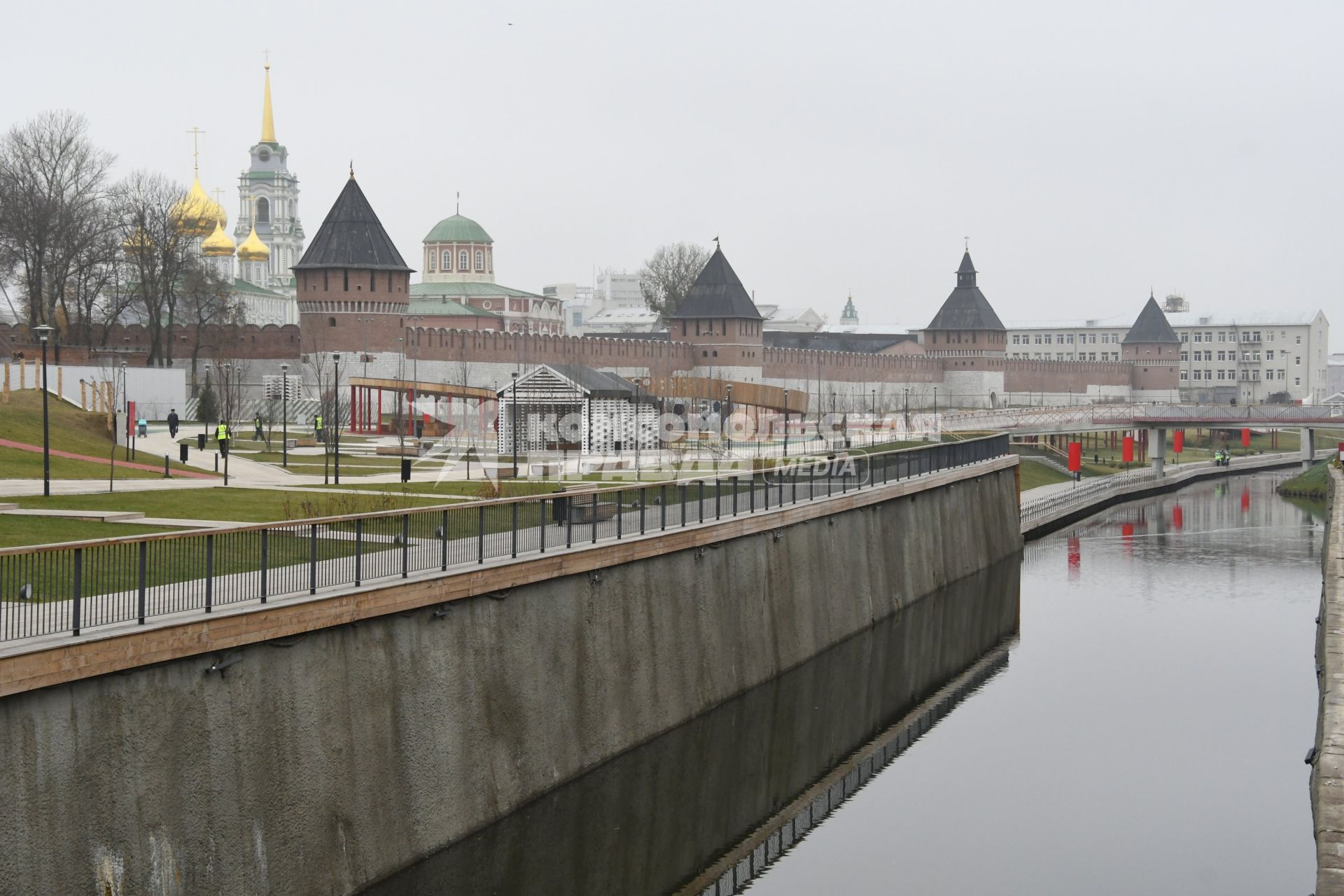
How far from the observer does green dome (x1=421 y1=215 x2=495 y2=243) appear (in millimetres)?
129375

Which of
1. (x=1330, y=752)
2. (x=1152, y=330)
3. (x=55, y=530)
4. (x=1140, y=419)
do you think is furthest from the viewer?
(x=1152, y=330)

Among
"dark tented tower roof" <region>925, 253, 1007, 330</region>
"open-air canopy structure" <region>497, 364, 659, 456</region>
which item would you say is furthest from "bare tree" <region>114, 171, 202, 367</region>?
"dark tented tower roof" <region>925, 253, 1007, 330</region>

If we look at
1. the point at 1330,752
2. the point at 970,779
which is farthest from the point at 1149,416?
the point at 1330,752

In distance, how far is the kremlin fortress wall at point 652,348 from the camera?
233 ft

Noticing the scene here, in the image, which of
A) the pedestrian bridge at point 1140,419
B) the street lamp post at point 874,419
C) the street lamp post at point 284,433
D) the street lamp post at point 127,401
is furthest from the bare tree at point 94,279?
the pedestrian bridge at point 1140,419

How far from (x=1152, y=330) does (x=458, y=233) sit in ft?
192

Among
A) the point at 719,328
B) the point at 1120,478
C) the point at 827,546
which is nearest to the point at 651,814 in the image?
the point at 827,546

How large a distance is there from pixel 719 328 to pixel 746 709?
2674 inches

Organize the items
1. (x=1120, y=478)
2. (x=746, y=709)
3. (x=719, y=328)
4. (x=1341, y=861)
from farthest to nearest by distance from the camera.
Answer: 1. (x=719, y=328)
2. (x=1120, y=478)
3. (x=746, y=709)
4. (x=1341, y=861)

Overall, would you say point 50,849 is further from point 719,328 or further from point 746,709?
point 719,328

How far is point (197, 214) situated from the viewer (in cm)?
10044

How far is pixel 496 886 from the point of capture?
61.0ft

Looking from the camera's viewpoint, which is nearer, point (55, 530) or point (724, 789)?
point (55, 530)

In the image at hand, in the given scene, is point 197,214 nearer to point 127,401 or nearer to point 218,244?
point 218,244
